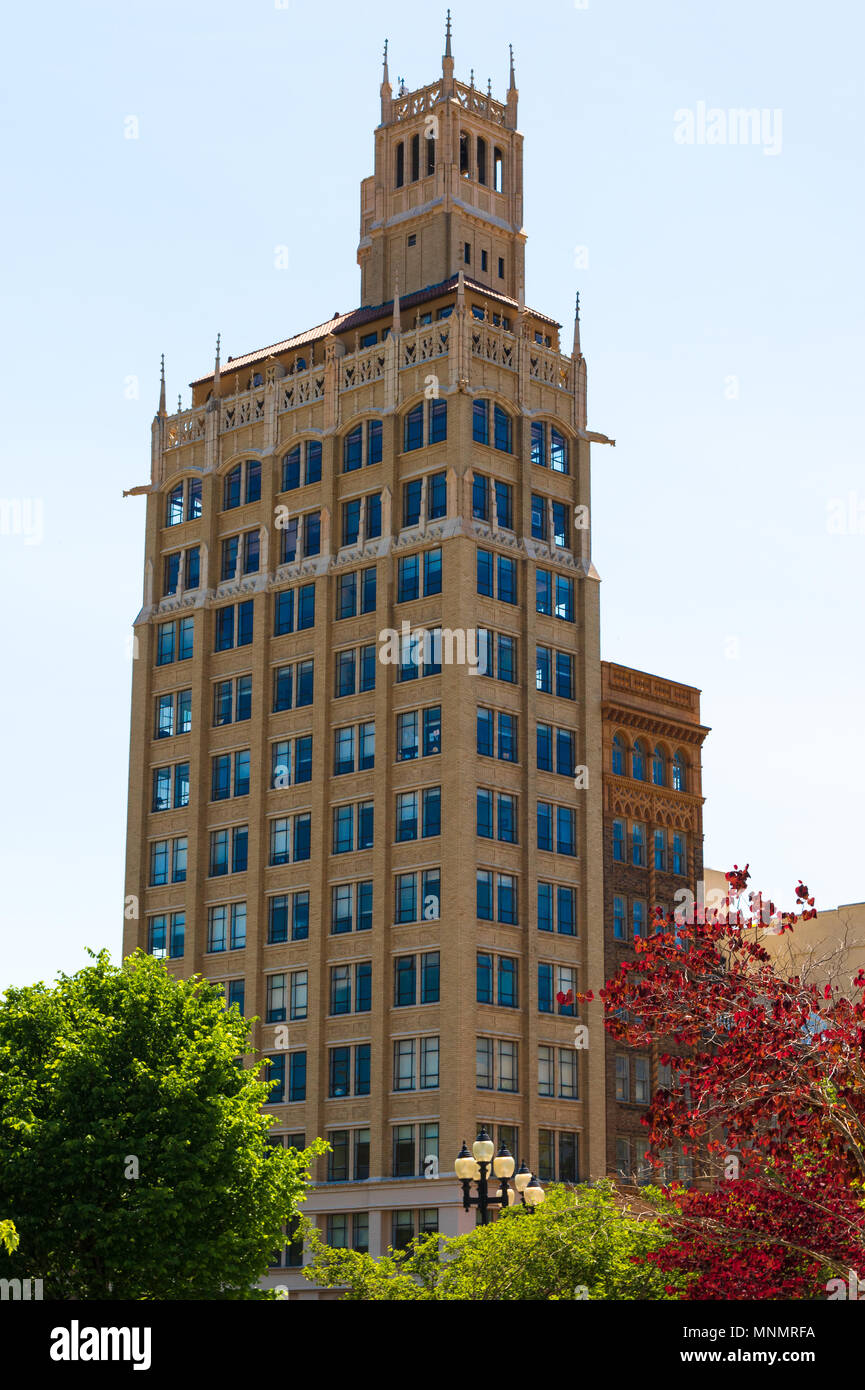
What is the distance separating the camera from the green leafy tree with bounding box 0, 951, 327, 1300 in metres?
44.4

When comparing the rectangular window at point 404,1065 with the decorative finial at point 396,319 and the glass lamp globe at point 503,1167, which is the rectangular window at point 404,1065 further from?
the glass lamp globe at point 503,1167

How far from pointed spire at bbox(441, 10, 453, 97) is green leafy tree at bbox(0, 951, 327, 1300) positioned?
51.7 m

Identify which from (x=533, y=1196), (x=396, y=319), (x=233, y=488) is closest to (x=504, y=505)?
(x=396, y=319)

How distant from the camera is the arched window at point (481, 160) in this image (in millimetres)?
86750

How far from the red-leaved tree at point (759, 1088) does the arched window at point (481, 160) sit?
223 ft

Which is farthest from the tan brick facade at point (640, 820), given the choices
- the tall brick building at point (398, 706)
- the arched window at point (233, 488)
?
the arched window at point (233, 488)

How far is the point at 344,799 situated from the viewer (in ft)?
249

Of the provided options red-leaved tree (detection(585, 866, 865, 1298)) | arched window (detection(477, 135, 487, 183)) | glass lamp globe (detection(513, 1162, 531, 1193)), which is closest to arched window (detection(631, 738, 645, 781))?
arched window (detection(477, 135, 487, 183))

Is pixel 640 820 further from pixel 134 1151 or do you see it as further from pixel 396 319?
pixel 134 1151

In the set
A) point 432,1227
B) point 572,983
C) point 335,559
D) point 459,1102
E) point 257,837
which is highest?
point 335,559
